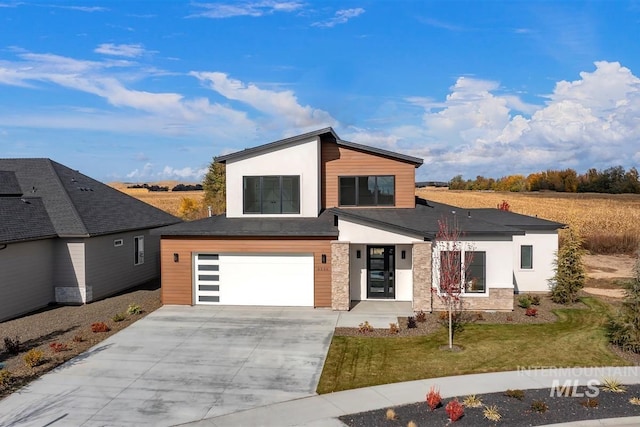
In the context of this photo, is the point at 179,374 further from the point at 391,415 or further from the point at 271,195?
the point at 271,195

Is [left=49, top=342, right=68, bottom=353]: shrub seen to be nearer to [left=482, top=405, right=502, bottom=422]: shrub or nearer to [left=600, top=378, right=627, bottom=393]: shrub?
[left=482, top=405, right=502, bottom=422]: shrub

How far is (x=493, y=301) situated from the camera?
17.0 metres

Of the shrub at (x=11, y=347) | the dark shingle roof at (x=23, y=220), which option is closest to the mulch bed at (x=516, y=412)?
the shrub at (x=11, y=347)

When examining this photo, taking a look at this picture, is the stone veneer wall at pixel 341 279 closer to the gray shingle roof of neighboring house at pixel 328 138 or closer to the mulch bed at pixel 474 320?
the mulch bed at pixel 474 320

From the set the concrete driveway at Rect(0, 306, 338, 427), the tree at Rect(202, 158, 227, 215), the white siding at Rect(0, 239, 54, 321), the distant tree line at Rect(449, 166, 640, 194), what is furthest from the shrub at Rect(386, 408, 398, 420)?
the distant tree line at Rect(449, 166, 640, 194)

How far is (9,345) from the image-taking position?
12.8m

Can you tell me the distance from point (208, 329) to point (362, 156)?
10.3 m

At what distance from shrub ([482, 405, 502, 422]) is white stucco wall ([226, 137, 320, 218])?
12079 mm

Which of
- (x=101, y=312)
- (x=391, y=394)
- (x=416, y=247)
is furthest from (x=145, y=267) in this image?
(x=391, y=394)

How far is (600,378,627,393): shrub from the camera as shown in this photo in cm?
987

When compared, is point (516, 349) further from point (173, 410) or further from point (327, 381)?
point (173, 410)

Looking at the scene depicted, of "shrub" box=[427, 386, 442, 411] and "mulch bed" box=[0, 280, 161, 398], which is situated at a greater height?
"shrub" box=[427, 386, 442, 411]

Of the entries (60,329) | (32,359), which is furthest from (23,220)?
(32,359)

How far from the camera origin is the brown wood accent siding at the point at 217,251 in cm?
1770
